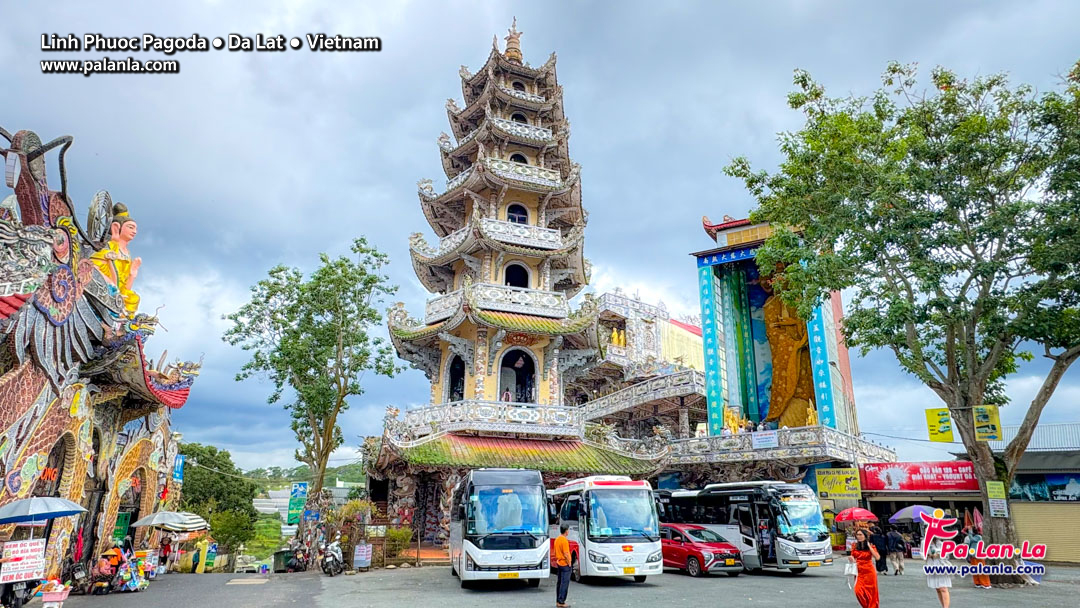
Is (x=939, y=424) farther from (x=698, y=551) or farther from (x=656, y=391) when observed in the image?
(x=656, y=391)

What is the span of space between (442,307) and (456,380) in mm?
2902

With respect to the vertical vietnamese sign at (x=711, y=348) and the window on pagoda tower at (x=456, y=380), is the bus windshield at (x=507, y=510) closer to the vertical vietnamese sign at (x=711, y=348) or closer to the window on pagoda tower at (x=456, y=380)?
the window on pagoda tower at (x=456, y=380)

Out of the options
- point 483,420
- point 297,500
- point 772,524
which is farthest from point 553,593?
point 297,500

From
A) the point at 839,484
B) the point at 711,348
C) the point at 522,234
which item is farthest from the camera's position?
the point at 711,348

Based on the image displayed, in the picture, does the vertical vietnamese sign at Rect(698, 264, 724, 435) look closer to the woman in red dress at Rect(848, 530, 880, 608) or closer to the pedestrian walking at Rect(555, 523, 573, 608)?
the pedestrian walking at Rect(555, 523, 573, 608)

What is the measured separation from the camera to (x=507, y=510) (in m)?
13.8

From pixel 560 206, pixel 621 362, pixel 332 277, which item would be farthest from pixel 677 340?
pixel 332 277

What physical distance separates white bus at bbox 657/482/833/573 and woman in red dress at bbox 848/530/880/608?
821 centimetres

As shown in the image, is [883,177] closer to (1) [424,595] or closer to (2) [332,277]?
(1) [424,595]

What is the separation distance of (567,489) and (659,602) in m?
5.55

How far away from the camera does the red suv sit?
53.2 ft

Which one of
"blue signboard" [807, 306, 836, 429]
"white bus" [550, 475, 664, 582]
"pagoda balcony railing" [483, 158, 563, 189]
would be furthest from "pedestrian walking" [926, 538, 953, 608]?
"pagoda balcony railing" [483, 158, 563, 189]

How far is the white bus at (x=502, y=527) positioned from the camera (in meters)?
13.2

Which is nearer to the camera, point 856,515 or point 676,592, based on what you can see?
point 676,592
